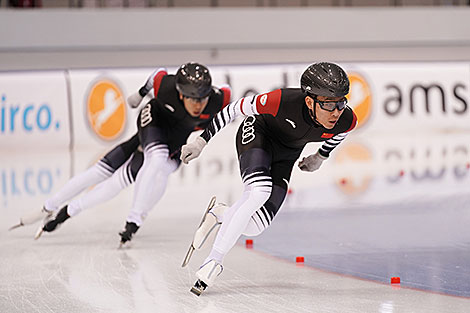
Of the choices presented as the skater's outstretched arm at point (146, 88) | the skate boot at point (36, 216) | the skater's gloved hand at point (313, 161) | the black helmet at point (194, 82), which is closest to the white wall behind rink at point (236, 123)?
the skate boot at point (36, 216)

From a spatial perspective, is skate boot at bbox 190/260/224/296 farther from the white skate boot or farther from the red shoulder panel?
the red shoulder panel

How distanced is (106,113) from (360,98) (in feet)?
12.3

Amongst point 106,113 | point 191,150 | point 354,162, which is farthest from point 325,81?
point 106,113

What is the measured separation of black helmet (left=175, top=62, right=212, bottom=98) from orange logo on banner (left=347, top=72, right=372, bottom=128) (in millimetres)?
6755

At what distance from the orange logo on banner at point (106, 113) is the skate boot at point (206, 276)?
23.4 ft

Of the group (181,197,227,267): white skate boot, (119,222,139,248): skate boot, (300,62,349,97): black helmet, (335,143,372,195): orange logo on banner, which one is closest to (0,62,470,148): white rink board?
(335,143,372,195): orange logo on banner

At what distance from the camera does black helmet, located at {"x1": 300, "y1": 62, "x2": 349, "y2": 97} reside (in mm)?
3727

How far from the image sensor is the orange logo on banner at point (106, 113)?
35.3 ft

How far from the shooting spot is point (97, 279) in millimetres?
4188

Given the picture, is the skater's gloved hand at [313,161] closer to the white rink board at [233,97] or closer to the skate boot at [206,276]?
the skate boot at [206,276]

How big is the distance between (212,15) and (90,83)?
7.47ft

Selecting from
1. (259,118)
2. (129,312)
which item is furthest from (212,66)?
(129,312)

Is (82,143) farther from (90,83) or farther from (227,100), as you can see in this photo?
(227,100)

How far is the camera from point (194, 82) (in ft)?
15.3
